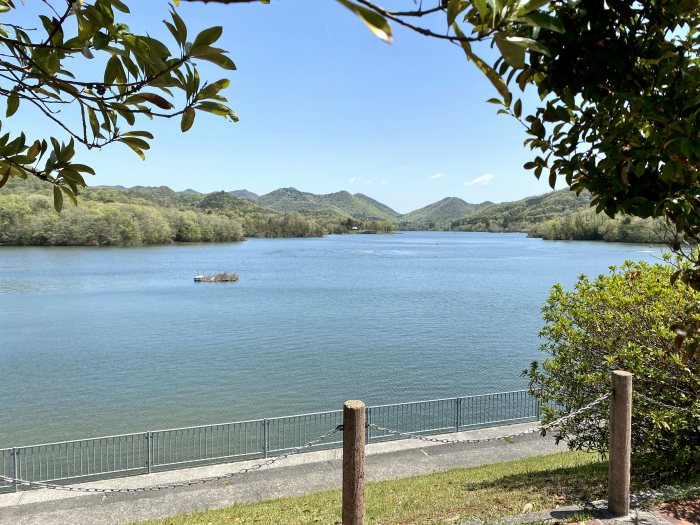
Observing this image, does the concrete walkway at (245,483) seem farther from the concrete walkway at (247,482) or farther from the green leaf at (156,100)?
the green leaf at (156,100)

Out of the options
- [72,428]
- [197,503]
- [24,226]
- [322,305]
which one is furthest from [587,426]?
[24,226]

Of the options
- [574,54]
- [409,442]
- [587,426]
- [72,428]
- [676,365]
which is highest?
[574,54]

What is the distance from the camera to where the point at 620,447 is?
501cm

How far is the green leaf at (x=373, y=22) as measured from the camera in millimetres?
961

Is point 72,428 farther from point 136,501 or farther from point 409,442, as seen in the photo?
point 409,442

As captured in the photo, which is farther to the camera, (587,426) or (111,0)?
(587,426)

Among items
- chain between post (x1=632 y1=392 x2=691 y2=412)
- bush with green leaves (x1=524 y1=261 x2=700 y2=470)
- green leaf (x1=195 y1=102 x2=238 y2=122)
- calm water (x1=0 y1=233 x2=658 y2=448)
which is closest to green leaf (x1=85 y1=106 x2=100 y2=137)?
green leaf (x1=195 y1=102 x2=238 y2=122)

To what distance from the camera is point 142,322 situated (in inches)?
1453

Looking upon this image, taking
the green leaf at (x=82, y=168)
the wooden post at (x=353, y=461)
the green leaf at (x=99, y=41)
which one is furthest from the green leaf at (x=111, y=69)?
the wooden post at (x=353, y=461)

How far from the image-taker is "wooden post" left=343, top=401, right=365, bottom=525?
13.2ft

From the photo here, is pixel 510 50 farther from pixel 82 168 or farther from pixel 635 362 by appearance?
pixel 635 362

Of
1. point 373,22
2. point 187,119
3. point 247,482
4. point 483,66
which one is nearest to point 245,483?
point 247,482

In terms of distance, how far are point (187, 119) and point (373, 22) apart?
4.86 ft

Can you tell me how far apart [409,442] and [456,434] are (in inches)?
55.1
